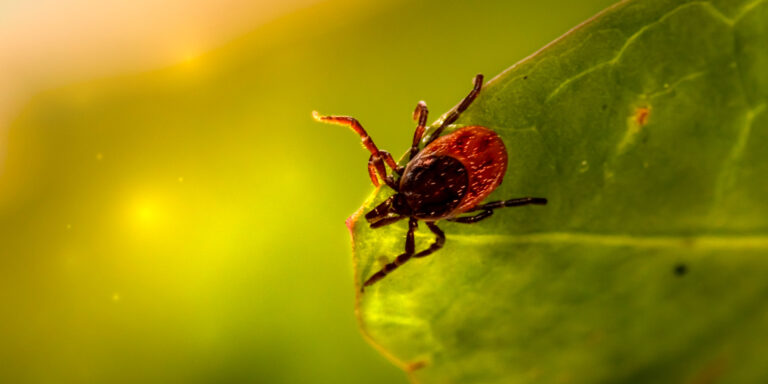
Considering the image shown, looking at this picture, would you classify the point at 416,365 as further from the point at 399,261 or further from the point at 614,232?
the point at 614,232

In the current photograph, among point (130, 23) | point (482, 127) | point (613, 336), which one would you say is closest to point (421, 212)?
point (482, 127)

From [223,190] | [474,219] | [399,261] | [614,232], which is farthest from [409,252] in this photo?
[223,190]

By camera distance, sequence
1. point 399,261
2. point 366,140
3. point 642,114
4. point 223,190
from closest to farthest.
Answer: point 642,114 < point 399,261 < point 366,140 < point 223,190

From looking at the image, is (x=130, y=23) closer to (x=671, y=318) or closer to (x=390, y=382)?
(x=390, y=382)

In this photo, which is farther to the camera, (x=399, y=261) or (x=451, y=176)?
(x=451, y=176)

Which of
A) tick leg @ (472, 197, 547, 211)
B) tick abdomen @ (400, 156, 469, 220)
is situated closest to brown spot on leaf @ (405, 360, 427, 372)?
tick leg @ (472, 197, 547, 211)

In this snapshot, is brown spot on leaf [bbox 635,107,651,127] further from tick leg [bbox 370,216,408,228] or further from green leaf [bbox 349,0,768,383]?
tick leg [bbox 370,216,408,228]
